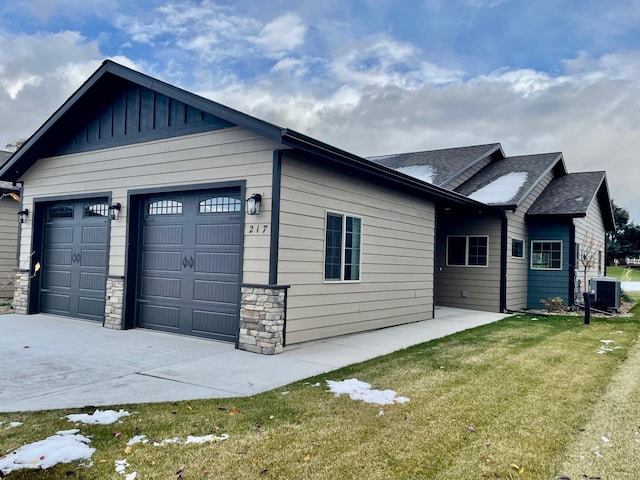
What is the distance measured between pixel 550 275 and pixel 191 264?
1043cm

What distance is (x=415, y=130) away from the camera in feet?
74.2

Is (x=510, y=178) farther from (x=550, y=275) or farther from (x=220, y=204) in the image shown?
(x=220, y=204)

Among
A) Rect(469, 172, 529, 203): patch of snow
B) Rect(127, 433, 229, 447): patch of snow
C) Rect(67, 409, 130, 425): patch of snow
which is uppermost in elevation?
Rect(469, 172, 529, 203): patch of snow

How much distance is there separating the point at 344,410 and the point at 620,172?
94.9ft

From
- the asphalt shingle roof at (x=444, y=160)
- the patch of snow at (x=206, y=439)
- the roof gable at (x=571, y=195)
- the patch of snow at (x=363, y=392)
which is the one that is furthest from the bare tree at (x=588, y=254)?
the patch of snow at (x=206, y=439)

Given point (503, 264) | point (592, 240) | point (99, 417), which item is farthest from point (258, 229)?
point (592, 240)

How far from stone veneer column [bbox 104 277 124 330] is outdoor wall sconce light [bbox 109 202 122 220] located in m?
1.10

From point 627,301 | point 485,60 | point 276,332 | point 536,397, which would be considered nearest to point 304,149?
point 276,332

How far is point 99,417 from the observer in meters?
3.67

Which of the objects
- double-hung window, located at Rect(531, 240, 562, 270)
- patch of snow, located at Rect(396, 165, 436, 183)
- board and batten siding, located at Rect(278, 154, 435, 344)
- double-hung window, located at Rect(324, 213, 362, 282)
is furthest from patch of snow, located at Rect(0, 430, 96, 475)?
double-hung window, located at Rect(531, 240, 562, 270)

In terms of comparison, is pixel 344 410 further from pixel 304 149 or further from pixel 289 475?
pixel 304 149

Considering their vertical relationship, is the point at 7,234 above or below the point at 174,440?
above

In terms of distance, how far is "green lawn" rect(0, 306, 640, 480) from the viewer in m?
2.89

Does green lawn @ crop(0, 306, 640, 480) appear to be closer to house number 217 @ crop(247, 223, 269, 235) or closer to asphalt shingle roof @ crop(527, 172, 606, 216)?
house number 217 @ crop(247, 223, 269, 235)
